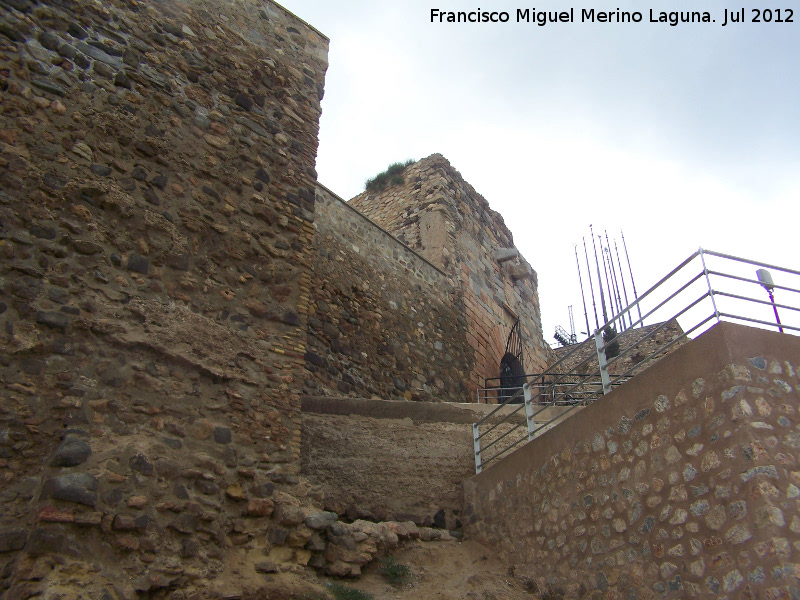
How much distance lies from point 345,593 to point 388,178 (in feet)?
35.4

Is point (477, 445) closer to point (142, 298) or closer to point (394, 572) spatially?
point (394, 572)

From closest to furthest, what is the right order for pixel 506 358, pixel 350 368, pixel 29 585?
pixel 29 585 < pixel 350 368 < pixel 506 358

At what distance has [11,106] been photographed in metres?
4.32

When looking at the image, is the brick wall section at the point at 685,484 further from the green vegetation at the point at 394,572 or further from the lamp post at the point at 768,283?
the green vegetation at the point at 394,572

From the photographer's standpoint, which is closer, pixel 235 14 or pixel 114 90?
pixel 114 90

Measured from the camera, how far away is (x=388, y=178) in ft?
46.2

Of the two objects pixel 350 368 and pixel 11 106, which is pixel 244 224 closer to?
pixel 11 106

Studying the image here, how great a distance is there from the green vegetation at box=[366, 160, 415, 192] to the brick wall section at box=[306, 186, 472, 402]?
3.17m

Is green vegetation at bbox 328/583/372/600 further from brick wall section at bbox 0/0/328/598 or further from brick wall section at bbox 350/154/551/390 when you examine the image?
brick wall section at bbox 350/154/551/390

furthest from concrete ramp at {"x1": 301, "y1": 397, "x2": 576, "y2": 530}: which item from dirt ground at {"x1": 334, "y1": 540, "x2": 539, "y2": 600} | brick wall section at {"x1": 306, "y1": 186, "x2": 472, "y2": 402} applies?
brick wall section at {"x1": 306, "y1": 186, "x2": 472, "y2": 402}

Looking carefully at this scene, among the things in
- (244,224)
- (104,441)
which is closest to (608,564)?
(104,441)

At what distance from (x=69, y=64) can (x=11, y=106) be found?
62cm

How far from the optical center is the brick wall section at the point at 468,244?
12289 millimetres

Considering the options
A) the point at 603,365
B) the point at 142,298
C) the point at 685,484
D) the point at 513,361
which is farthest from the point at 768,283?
the point at 513,361
